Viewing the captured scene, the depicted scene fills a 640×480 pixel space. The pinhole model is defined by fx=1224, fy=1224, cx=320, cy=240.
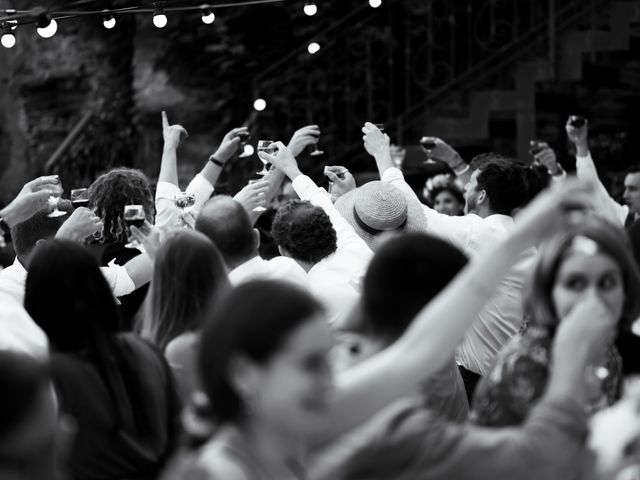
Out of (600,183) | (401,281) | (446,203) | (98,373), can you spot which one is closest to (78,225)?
(98,373)

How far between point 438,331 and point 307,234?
244 centimetres

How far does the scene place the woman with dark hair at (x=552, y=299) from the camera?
2480mm

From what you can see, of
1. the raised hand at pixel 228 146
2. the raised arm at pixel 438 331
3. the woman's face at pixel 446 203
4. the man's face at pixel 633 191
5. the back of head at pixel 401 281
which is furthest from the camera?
the woman's face at pixel 446 203

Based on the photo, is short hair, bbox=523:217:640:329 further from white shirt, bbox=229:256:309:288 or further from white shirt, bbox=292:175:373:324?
white shirt, bbox=229:256:309:288

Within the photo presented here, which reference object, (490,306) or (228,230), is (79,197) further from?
(490,306)

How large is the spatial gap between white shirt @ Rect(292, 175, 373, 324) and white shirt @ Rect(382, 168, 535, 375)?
323 mm

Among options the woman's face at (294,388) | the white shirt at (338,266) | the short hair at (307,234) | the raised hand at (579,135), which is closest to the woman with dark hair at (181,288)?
the white shirt at (338,266)

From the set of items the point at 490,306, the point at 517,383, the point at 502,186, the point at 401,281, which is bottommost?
the point at 490,306

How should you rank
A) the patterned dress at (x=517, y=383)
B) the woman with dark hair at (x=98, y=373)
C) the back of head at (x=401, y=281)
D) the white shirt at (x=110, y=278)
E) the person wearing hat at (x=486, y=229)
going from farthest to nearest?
the person wearing hat at (x=486, y=229)
the white shirt at (x=110, y=278)
the woman with dark hair at (x=98, y=373)
the patterned dress at (x=517, y=383)
the back of head at (x=401, y=281)

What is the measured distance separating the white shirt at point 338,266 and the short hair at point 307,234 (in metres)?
0.04

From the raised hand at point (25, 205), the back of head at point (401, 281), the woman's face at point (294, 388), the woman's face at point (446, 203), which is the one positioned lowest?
the woman's face at point (446, 203)

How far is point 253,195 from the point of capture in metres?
4.93

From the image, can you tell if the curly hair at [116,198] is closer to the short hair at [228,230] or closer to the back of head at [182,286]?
the short hair at [228,230]

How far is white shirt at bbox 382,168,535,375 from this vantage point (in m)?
4.60
